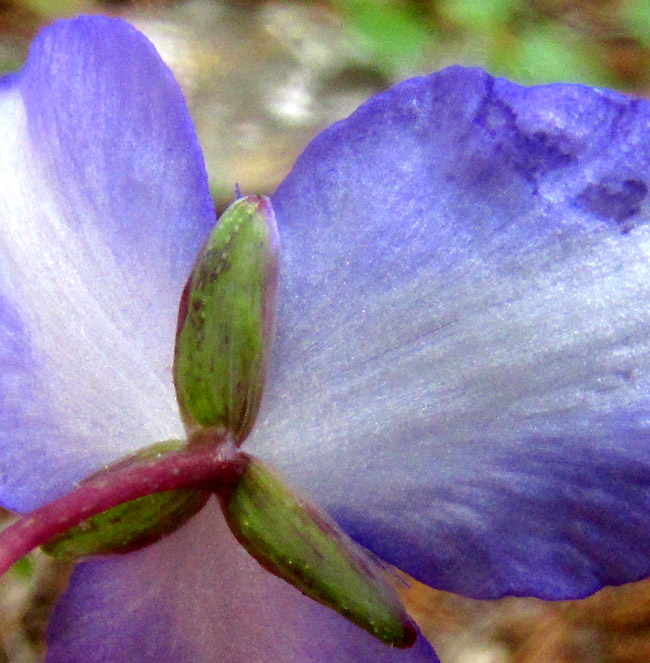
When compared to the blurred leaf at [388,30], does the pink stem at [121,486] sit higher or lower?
lower

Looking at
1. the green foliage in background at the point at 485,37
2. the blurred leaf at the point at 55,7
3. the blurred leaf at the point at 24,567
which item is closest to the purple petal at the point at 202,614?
the blurred leaf at the point at 24,567

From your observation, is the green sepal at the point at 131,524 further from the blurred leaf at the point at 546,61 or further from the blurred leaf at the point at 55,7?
the blurred leaf at the point at 55,7

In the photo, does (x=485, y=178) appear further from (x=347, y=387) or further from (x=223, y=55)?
(x=223, y=55)

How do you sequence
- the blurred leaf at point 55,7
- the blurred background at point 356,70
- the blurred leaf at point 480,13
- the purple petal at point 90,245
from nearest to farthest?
the purple petal at point 90,245, the blurred background at point 356,70, the blurred leaf at point 480,13, the blurred leaf at point 55,7

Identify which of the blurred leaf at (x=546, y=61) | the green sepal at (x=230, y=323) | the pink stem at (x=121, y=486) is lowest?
the pink stem at (x=121, y=486)

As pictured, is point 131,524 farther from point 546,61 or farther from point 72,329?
point 546,61

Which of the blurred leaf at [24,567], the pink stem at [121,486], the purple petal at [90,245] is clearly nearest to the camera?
the pink stem at [121,486]

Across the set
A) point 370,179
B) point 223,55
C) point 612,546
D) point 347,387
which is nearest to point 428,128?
point 370,179
